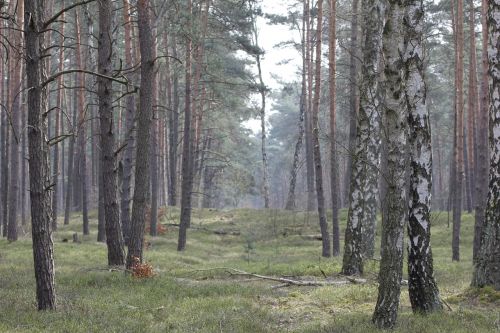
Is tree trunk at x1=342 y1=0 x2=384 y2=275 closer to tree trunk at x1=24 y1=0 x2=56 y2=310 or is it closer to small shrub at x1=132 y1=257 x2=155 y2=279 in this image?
small shrub at x1=132 y1=257 x2=155 y2=279

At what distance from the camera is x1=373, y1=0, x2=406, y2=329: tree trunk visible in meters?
7.00

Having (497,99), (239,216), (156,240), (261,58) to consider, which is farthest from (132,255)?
(261,58)

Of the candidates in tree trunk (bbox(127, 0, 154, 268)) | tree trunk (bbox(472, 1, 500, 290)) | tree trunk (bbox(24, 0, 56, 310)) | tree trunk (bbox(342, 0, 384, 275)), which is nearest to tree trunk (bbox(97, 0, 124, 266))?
tree trunk (bbox(127, 0, 154, 268))

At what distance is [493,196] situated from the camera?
355 inches

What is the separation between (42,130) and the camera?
8141 millimetres

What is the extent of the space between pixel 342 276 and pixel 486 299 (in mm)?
4000

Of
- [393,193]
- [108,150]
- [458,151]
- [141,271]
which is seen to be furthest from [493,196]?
[458,151]

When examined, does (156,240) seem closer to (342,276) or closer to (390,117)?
(342,276)

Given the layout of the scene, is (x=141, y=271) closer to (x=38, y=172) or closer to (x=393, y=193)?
(x=38, y=172)

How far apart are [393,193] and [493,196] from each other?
121 inches

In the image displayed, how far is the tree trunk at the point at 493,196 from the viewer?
8.91 metres

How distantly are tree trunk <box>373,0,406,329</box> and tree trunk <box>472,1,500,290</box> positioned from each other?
2.75 m

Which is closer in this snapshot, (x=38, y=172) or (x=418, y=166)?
(x=418, y=166)

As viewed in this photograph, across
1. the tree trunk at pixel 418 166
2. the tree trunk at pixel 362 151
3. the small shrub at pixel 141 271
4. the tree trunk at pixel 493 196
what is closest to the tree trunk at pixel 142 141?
the small shrub at pixel 141 271
